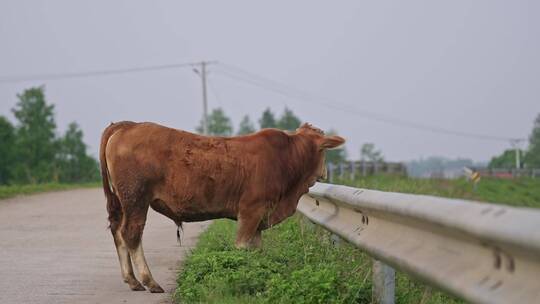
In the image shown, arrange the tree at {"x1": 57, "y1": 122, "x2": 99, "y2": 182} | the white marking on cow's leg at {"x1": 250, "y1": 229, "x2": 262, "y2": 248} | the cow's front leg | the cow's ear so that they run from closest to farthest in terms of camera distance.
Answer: the cow's front leg → the white marking on cow's leg at {"x1": 250, "y1": 229, "x2": 262, "y2": 248} → the cow's ear → the tree at {"x1": 57, "y1": 122, "x2": 99, "y2": 182}

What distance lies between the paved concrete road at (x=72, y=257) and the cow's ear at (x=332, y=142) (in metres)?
2.10

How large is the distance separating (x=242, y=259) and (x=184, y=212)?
2.86ft

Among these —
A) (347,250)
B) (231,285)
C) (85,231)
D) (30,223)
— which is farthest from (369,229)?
(30,223)

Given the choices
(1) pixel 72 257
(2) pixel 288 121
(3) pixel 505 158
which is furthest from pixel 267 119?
(1) pixel 72 257

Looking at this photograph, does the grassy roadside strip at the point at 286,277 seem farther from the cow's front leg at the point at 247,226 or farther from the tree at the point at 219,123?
the tree at the point at 219,123

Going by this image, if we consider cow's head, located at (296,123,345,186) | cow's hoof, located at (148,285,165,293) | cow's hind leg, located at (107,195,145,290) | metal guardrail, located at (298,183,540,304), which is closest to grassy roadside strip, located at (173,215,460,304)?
cow's hoof, located at (148,285,165,293)

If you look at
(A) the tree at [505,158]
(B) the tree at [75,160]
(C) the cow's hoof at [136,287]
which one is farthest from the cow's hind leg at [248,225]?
(A) the tree at [505,158]

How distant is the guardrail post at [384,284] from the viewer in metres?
5.52

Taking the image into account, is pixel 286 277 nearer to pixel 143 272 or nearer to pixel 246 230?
pixel 246 230

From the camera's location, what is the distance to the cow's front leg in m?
7.70

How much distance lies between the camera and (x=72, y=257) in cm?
1000

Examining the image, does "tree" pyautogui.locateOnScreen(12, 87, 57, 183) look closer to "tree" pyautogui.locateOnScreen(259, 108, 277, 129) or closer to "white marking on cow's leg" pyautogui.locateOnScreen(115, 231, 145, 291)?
"tree" pyautogui.locateOnScreen(259, 108, 277, 129)

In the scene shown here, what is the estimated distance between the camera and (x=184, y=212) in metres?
7.63

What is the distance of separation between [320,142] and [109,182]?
2.21 meters
